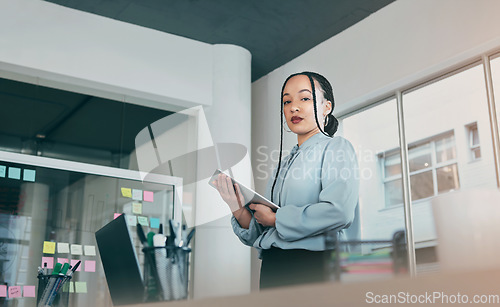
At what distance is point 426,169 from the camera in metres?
3.32

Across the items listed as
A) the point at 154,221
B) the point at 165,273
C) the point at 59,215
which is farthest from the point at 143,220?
the point at 165,273

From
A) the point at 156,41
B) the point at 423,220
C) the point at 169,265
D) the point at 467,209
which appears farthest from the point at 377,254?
the point at 156,41

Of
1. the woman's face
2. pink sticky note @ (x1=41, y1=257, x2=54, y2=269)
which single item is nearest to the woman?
the woman's face

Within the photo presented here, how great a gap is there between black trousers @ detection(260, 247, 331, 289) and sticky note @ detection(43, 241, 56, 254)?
223 centimetres

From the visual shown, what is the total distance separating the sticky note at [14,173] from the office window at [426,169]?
2.36 metres

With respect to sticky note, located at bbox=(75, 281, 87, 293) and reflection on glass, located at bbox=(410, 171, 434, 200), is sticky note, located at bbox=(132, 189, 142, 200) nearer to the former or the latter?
sticky note, located at bbox=(75, 281, 87, 293)

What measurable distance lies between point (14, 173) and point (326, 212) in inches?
99.2

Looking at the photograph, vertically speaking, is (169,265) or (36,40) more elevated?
(36,40)

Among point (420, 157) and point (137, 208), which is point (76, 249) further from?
point (420, 157)

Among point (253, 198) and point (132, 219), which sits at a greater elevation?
point (132, 219)

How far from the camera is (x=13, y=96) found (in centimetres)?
365

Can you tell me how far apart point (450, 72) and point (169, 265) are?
2781 mm

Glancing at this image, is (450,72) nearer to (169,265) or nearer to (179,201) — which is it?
(179,201)

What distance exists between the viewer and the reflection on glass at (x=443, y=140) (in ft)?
9.95
